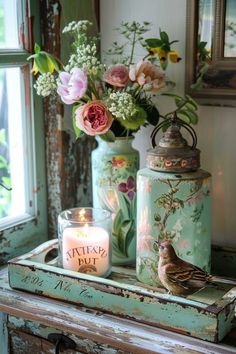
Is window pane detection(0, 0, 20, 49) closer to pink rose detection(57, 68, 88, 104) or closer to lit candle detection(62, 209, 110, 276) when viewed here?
pink rose detection(57, 68, 88, 104)

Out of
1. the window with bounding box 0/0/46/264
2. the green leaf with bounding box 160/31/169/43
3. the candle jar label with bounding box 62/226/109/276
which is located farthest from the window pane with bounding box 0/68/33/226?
the green leaf with bounding box 160/31/169/43

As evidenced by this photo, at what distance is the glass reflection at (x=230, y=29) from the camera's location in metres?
1.24

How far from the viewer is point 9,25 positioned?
1356 mm

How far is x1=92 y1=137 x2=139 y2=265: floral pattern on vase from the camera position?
4.30 ft

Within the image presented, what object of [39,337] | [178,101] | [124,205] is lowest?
[39,337]

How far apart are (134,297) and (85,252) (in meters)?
0.18

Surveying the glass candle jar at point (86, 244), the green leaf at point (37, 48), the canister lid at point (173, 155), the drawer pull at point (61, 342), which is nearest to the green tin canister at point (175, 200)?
the canister lid at point (173, 155)

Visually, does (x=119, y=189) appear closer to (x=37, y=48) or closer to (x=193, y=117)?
(x=193, y=117)

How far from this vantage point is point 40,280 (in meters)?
1.21

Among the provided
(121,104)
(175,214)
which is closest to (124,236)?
(175,214)

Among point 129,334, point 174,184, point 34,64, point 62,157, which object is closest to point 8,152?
point 62,157

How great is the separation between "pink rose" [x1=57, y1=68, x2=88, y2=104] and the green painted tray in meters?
0.35

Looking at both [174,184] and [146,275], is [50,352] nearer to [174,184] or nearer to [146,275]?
[146,275]

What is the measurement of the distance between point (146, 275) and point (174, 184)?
0.20 m
